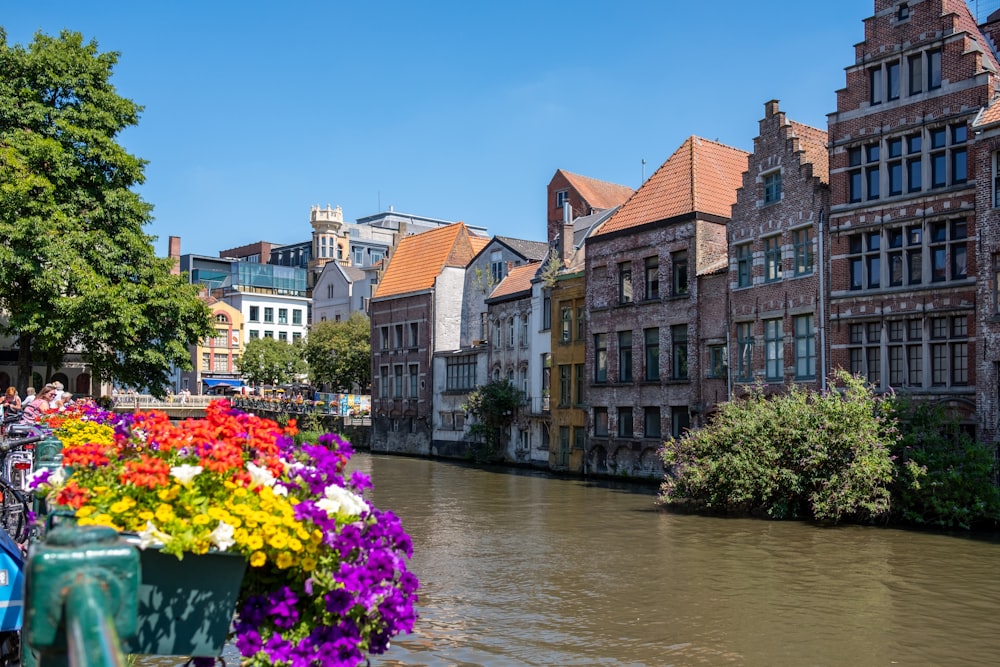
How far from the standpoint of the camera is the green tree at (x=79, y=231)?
99.9 feet

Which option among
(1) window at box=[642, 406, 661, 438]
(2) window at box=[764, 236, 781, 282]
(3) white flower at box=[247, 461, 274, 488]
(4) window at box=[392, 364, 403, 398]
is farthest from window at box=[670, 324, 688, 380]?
(3) white flower at box=[247, 461, 274, 488]

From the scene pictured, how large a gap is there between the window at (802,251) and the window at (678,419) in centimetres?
755

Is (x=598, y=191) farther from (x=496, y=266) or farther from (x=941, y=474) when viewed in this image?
(x=941, y=474)

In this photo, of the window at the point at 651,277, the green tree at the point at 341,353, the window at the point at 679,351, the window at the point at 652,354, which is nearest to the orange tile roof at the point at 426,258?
the green tree at the point at 341,353

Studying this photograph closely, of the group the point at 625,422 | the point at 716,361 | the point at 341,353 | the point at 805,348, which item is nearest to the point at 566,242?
the point at 625,422

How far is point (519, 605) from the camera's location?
621 inches

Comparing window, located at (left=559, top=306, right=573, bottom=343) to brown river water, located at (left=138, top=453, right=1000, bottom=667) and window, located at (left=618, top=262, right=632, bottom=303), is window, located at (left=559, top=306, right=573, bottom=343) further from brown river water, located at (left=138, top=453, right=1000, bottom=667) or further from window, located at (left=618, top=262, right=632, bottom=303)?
brown river water, located at (left=138, top=453, right=1000, bottom=667)

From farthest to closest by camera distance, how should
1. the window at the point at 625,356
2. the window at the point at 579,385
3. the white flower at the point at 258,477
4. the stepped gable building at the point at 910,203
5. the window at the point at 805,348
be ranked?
the window at the point at 579,385
the window at the point at 625,356
the window at the point at 805,348
the stepped gable building at the point at 910,203
the white flower at the point at 258,477

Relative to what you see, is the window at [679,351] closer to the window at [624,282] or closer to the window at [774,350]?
the window at [624,282]

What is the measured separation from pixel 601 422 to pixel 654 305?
5.73m

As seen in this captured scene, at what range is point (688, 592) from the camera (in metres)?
16.8

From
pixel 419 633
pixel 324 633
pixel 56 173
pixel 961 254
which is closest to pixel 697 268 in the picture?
pixel 961 254

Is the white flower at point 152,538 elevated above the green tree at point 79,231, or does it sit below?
below

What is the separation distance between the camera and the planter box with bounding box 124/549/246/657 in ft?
12.6
